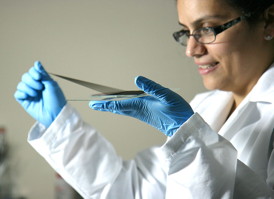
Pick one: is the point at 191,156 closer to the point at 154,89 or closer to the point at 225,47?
the point at 154,89

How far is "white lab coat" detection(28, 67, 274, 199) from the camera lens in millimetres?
741

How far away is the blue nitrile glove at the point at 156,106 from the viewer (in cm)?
78

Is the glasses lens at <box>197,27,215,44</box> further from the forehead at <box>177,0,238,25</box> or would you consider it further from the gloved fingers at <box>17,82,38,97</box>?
the gloved fingers at <box>17,82,38,97</box>

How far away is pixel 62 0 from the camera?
1516mm

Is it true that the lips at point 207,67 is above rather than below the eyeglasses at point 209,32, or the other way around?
below

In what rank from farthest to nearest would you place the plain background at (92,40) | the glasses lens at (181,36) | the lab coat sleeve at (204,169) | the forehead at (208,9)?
the plain background at (92,40)
the glasses lens at (181,36)
the forehead at (208,9)
the lab coat sleeve at (204,169)

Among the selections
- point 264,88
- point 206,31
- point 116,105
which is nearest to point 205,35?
point 206,31

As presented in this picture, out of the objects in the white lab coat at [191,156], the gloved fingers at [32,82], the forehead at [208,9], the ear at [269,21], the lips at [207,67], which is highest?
the gloved fingers at [32,82]

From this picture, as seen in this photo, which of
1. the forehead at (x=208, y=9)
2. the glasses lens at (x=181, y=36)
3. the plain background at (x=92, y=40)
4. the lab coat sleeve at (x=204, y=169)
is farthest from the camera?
the plain background at (x=92, y=40)

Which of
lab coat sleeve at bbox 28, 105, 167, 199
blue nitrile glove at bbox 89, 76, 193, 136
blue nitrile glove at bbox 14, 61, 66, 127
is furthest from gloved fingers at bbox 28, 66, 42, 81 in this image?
blue nitrile glove at bbox 89, 76, 193, 136

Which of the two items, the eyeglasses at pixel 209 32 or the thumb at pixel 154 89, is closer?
the thumb at pixel 154 89

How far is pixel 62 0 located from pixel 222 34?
0.88 metres

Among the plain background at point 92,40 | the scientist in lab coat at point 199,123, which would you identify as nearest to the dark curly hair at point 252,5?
the scientist in lab coat at point 199,123

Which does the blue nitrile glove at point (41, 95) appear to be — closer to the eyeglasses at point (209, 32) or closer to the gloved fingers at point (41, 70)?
the gloved fingers at point (41, 70)
